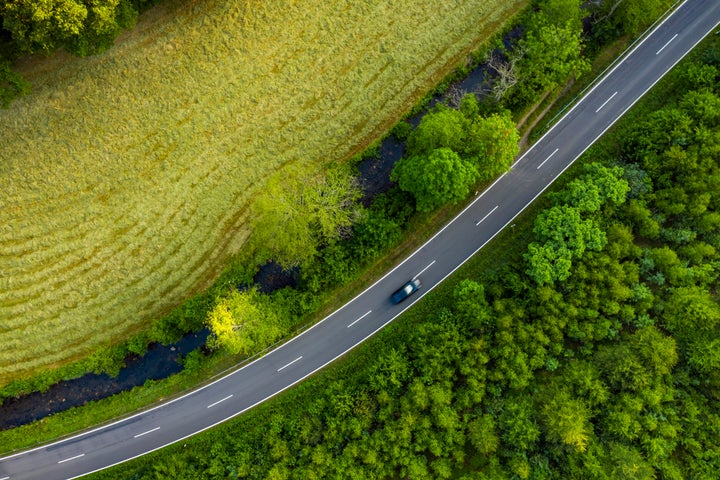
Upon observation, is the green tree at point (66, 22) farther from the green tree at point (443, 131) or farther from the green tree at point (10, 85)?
the green tree at point (443, 131)

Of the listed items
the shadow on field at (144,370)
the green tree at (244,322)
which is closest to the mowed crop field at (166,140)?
the shadow on field at (144,370)

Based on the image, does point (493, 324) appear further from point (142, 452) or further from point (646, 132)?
Answer: point (142, 452)

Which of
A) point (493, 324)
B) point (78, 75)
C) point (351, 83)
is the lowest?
point (493, 324)

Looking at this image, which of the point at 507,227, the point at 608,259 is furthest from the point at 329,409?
the point at 608,259

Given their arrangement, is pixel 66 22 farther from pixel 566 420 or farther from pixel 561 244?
pixel 566 420

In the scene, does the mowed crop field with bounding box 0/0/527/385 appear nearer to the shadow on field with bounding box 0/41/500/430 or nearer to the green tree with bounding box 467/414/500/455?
the shadow on field with bounding box 0/41/500/430
